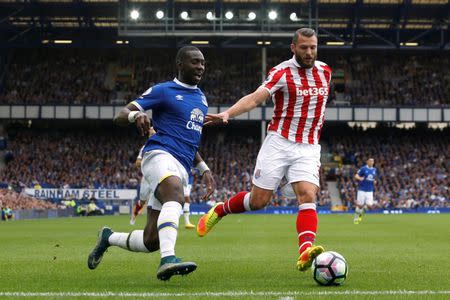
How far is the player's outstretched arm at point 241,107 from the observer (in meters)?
8.09

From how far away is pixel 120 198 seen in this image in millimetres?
45469

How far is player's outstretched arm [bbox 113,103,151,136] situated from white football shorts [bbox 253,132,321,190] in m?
2.10

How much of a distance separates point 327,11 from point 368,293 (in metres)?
46.8

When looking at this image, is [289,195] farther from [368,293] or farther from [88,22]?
[88,22]

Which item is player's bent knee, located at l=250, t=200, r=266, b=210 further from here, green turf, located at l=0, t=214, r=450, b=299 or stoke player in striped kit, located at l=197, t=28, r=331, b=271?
green turf, located at l=0, t=214, r=450, b=299

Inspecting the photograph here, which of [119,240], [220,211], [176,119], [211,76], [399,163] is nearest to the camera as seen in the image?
[176,119]

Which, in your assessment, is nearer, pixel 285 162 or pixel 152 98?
pixel 152 98

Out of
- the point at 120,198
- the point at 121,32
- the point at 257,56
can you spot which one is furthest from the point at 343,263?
the point at 257,56

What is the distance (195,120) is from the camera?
26.5ft

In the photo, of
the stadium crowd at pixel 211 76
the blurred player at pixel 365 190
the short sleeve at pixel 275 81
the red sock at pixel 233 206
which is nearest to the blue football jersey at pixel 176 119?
the short sleeve at pixel 275 81

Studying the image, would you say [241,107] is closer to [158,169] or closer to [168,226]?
[158,169]

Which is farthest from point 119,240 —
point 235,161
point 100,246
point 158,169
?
point 235,161

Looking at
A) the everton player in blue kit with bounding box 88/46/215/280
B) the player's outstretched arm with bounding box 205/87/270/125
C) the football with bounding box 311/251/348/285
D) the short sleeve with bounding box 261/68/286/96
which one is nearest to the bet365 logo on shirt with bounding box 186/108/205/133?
the everton player in blue kit with bounding box 88/46/215/280

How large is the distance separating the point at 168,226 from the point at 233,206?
106 inches
